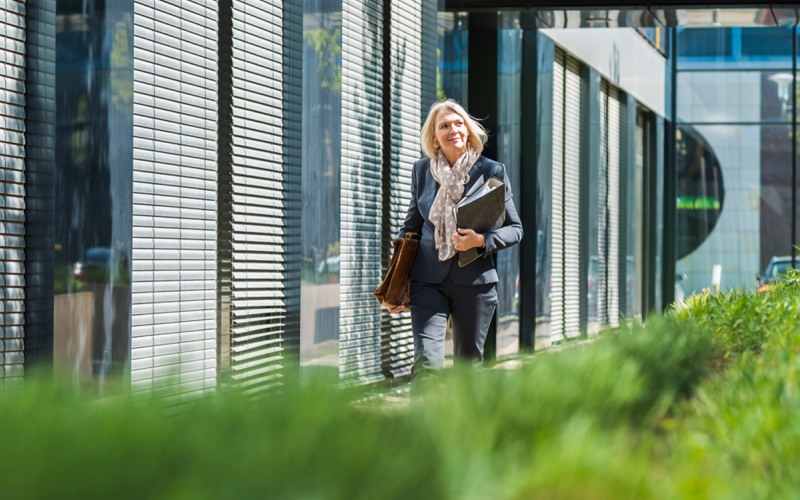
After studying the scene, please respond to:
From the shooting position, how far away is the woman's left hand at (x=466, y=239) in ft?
11.9

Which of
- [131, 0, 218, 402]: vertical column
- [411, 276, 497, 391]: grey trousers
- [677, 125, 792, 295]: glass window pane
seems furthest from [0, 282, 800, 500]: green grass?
[677, 125, 792, 295]: glass window pane

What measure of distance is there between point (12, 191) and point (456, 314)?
214 centimetres

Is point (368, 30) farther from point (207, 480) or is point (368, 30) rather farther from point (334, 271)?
point (207, 480)

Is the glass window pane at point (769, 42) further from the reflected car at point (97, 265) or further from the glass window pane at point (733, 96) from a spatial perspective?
the reflected car at point (97, 265)

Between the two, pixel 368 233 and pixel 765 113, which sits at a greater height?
pixel 765 113

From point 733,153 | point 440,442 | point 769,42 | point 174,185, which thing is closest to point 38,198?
point 174,185

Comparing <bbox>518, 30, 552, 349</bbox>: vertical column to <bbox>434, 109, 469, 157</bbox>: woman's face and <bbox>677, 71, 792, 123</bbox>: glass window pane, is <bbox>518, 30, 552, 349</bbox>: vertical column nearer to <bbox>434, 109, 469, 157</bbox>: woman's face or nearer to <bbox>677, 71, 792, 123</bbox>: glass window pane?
<bbox>434, 109, 469, 157</bbox>: woman's face

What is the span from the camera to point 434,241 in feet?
12.7

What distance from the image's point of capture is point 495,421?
1377 mm

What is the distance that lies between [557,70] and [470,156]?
782cm

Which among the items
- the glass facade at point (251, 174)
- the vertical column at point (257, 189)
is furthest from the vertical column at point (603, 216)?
the vertical column at point (257, 189)

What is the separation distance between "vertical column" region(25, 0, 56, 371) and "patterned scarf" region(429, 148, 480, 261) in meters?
1.81

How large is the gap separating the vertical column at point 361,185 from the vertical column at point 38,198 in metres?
2.80

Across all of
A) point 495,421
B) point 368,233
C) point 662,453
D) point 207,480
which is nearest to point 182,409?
point 207,480
